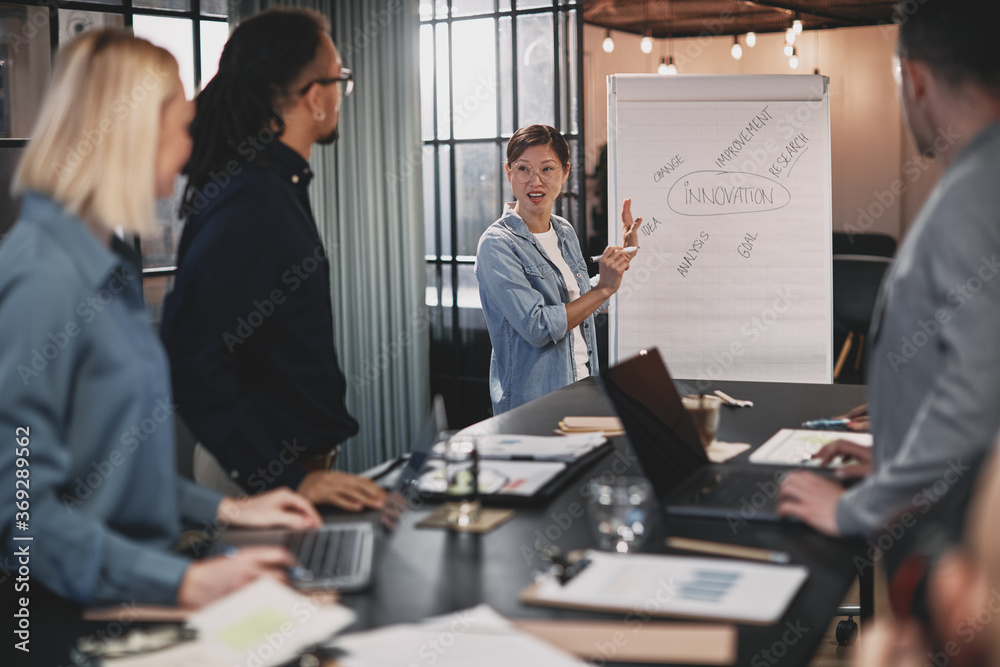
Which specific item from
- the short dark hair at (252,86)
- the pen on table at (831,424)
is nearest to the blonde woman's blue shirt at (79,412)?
the short dark hair at (252,86)

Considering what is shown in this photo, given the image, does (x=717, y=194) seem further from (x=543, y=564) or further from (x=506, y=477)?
(x=543, y=564)

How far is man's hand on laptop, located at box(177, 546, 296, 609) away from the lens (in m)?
1.04

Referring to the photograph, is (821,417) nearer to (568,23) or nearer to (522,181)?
(522,181)

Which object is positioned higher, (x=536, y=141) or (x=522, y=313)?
(x=536, y=141)

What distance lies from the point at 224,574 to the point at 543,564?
0.41 meters

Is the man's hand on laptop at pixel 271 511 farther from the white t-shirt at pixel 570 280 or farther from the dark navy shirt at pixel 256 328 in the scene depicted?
the white t-shirt at pixel 570 280

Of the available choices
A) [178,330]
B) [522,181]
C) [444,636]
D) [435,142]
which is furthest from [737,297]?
[444,636]

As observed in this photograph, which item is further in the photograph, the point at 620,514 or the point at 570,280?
the point at 570,280

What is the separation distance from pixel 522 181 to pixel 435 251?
1807 mm

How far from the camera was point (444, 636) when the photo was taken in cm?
102

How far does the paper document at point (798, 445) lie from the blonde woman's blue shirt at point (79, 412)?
1.13m

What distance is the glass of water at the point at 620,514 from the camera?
4.17ft

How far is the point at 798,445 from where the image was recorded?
72.9 inches

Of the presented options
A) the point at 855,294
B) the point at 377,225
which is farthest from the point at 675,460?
the point at 855,294
